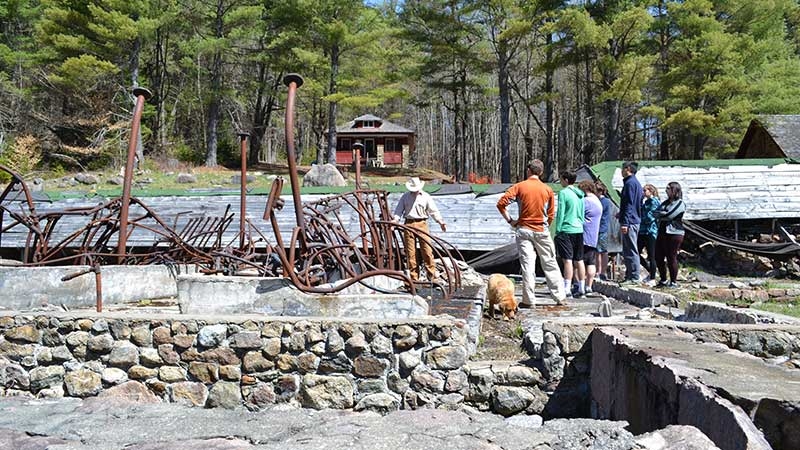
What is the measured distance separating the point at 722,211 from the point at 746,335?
36.3ft

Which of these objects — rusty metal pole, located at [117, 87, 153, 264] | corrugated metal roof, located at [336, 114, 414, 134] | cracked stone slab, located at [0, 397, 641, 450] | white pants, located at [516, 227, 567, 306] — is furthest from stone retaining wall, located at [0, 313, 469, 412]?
corrugated metal roof, located at [336, 114, 414, 134]

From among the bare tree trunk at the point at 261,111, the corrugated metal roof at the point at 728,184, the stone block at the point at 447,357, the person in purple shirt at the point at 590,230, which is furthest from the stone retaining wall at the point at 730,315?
the bare tree trunk at the point at 261,111

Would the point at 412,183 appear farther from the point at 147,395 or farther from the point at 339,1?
the point at 339,1

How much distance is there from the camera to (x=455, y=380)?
15.3 feet

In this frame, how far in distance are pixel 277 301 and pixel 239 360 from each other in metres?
0.77

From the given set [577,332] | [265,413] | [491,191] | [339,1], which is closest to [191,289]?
[265,413]

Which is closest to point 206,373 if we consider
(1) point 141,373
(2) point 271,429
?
(1) point 141,373

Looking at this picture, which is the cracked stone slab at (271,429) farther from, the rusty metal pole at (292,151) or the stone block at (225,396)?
the rusty metal pole at (292,151)

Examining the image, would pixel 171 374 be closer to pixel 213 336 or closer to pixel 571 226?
pixel 213 336

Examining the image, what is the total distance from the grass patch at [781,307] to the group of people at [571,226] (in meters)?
1.15

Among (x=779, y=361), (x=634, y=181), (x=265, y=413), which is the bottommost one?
(x=265, y=413)

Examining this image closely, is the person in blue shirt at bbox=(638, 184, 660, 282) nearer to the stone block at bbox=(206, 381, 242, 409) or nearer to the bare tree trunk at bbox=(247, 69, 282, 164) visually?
the stone block at bbox=(206, 381, 242, 409)

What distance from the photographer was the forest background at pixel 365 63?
90.5 feet

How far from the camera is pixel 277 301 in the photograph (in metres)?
5.49
